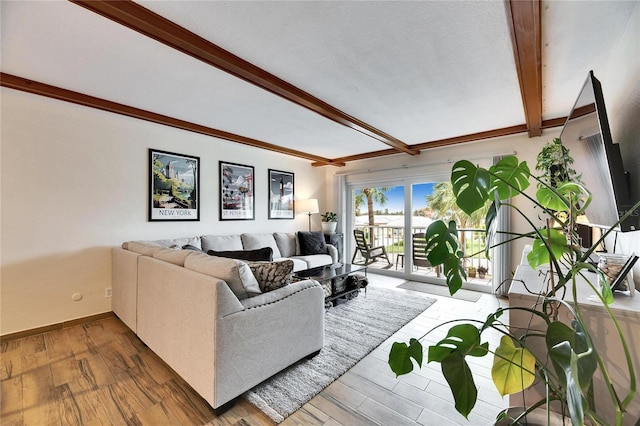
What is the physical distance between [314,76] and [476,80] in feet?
4.65

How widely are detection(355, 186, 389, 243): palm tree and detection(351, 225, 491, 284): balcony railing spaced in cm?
17

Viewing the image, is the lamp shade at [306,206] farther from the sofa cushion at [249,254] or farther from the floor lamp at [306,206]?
the sofa cushion at [249,254]

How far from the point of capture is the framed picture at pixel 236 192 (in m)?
4.11

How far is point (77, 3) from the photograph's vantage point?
139 centimetres

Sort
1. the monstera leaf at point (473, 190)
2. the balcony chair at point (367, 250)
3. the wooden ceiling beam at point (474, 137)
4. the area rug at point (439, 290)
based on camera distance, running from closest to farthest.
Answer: the monstera leaf at point (473, 190), the wooden ceiling beam at point (474, 137), the area rug at point (439, 290), the balcony chair at point (367, 250)

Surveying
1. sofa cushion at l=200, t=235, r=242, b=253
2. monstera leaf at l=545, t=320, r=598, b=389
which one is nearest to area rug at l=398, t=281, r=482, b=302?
sofa cushion at l=200, t=235, r=242, b=253

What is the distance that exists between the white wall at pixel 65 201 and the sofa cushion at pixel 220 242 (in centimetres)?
45

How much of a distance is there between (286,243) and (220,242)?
1241 mm

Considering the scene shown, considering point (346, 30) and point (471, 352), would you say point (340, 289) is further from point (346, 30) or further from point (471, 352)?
→ point (346, 30)

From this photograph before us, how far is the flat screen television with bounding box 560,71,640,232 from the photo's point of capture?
3.84 feet

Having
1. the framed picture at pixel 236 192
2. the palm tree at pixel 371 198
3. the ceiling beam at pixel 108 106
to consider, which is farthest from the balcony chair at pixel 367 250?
the ceiling beam at pixel 108 106

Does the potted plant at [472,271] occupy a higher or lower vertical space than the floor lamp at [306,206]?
lower

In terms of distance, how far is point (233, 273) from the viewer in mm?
1628

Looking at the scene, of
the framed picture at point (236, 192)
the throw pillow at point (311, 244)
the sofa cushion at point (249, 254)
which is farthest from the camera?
the throw pillow at point (311, 244)
